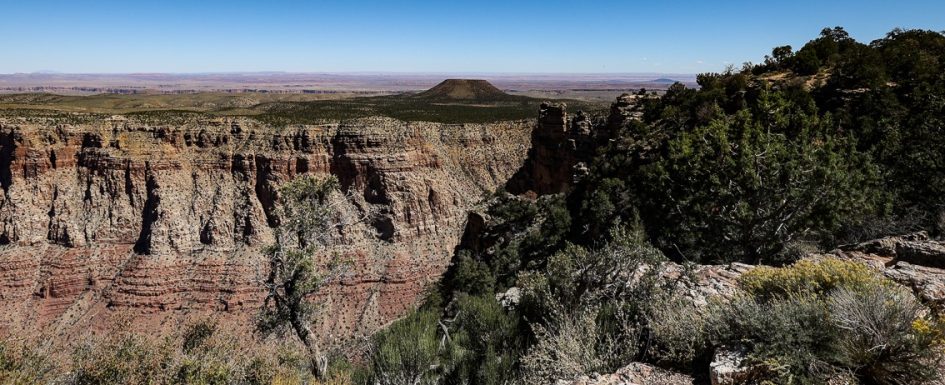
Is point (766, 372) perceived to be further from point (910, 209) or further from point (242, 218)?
point (242, 218)

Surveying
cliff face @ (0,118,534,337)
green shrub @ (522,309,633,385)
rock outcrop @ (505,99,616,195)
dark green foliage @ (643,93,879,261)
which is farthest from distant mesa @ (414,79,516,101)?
green shrub @ (522,309,633,385)

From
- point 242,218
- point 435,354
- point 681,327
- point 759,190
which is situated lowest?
point 242,218

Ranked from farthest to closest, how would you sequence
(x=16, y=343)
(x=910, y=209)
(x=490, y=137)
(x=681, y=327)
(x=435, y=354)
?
(x=490, y=137)
(x=910, y=209)
(x=435, y=354)
(x=16, y=343)
(x=681, y=327)

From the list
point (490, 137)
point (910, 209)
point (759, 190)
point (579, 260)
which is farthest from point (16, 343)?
point (490, 137)

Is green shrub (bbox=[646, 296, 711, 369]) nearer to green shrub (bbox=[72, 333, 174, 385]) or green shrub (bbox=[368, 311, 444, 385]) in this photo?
green shrub (bbox=[368, 311, 444, 385])

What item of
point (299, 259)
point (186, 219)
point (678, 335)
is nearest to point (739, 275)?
point (678, 335)

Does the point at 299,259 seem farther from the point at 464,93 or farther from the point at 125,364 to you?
the point at 464,93
